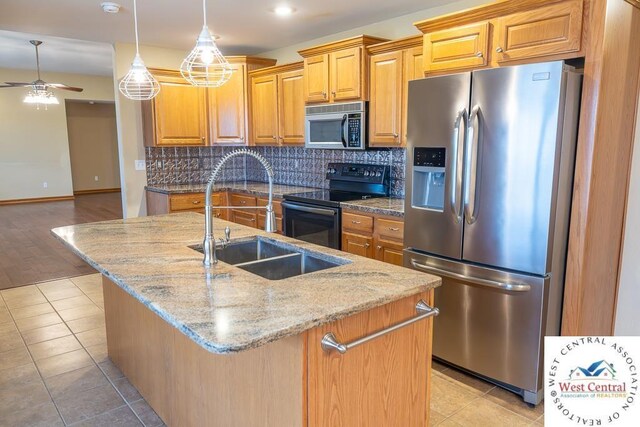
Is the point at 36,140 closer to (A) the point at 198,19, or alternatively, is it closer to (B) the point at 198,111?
(B) the point at 198,111

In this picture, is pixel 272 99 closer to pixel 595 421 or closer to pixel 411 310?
pixel 411 310

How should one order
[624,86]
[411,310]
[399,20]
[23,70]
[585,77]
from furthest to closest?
[23,70] → [399,20] → [624,86] → [585,77] → [411,310]

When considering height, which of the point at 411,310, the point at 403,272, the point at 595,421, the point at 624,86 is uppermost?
the point at 624,86

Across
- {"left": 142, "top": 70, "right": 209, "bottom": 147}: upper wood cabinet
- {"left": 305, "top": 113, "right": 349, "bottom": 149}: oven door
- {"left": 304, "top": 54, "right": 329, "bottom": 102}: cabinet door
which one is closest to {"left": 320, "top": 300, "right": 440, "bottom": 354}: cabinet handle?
{"left": 305, "top": 113, "right": 349, "bottom": 149}: oven door

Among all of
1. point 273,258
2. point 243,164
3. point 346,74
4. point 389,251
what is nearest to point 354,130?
point 346,74

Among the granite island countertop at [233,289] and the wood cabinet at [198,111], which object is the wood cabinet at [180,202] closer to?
the wood cabinet at [198,111]

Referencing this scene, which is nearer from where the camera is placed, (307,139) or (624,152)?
(624,152)

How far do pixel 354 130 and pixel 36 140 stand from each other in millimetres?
8323

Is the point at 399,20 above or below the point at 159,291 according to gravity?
above

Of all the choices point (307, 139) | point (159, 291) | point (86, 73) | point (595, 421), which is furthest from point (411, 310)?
point (86, 73)

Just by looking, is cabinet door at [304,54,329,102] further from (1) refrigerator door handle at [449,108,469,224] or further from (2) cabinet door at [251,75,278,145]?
(1) refrigerator door handle at [449,108,469,224]

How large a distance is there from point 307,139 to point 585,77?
7.90 ft

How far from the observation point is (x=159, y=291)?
150 centimetres

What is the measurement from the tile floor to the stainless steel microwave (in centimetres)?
185
